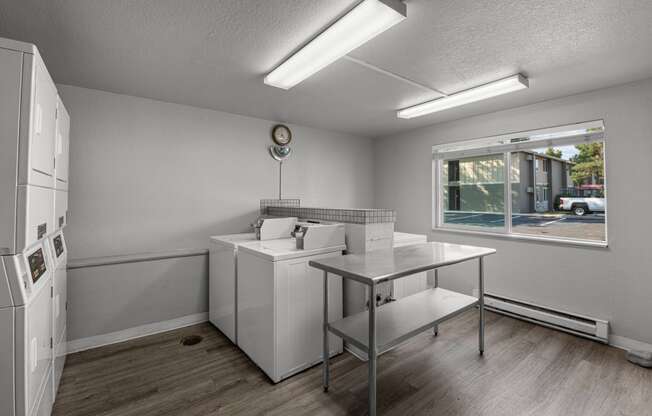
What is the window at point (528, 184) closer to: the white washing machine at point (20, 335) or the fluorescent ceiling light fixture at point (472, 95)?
the fluorescent ceiling light fixture at point (472, 95)

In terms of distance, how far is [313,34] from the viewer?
184 cm

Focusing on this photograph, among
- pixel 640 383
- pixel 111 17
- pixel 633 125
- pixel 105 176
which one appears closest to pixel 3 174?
pixel 111 17

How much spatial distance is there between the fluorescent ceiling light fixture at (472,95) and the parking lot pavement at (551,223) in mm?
1566

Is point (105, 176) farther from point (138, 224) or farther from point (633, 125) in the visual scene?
point (633, 125)

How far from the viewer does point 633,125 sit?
261cm

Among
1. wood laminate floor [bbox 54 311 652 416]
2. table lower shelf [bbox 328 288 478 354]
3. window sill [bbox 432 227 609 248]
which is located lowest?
wood laminate floor [bbox 54 311 652 416]

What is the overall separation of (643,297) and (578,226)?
2.57 ft

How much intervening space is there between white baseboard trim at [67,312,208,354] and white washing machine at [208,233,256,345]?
188mm

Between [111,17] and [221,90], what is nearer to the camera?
[111,17]

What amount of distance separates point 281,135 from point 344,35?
7.59ft

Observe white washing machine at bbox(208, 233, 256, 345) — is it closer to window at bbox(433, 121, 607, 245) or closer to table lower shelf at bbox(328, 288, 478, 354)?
table lower shelf at bbox(328, 288, 478, 354)

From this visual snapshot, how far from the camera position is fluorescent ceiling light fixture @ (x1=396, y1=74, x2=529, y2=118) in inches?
97.5

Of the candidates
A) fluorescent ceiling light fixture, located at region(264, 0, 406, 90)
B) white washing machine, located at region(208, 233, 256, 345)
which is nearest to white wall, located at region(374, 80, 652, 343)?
fluorescent ceiling light fixture, located at region(264, 0, 406, 90)

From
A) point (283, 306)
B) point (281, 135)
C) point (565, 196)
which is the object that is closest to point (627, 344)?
point (565, 196)
